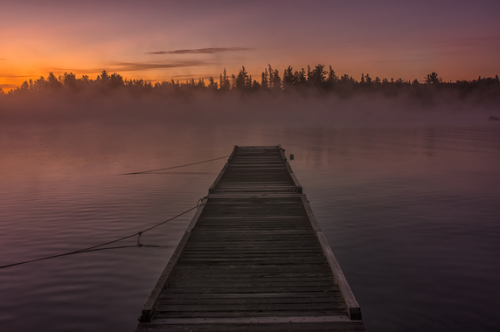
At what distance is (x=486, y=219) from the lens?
17609 millimetres

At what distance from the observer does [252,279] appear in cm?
856

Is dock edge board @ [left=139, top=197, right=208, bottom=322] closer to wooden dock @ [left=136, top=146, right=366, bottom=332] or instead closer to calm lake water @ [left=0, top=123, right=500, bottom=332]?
wooden dock @ [left=136, top=146, right=366, bottom=332]

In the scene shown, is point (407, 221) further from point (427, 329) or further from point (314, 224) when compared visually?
point (427, 329)

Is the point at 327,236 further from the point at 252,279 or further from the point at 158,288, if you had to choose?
the point at 158,288

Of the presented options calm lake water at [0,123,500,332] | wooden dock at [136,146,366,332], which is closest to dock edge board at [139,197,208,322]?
wooden dock at [136,146,366,332]

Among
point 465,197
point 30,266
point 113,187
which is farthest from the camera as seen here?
point 113,187

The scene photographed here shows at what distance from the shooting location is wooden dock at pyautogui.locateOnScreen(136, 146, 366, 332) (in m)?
6.94

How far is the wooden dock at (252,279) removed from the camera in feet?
22.8

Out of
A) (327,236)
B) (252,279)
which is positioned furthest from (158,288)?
(327,236)

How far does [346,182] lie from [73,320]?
2243 centimetres

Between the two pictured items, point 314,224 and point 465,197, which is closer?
point 314,224

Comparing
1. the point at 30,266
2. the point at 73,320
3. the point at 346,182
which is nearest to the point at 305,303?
the point at 73,320

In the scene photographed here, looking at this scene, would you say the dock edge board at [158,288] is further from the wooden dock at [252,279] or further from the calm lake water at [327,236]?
the calm lake water at [327,236]

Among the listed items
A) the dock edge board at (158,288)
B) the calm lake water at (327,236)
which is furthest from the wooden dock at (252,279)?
the calm lake water at (327,236)
